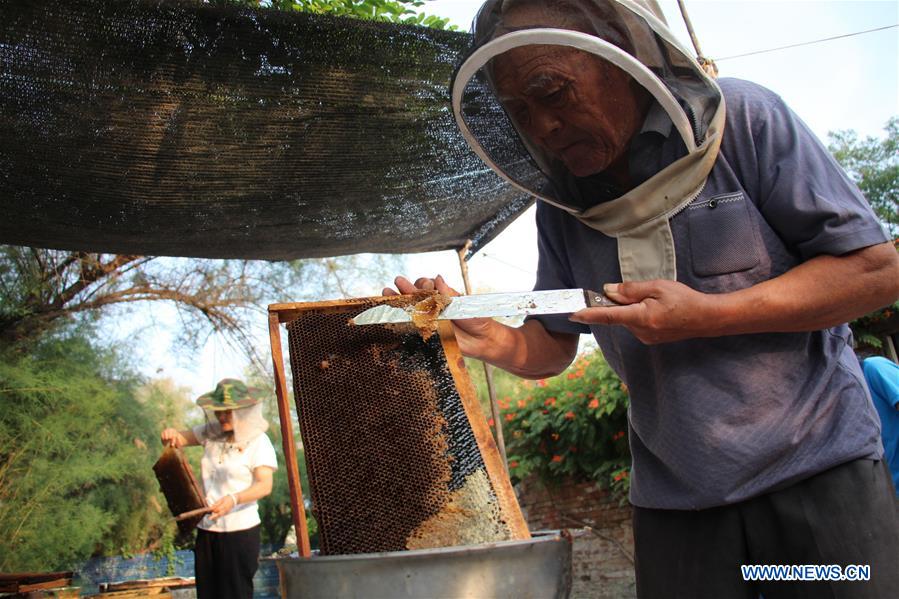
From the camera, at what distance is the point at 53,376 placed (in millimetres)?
6906

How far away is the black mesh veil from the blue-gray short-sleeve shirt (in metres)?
0.12

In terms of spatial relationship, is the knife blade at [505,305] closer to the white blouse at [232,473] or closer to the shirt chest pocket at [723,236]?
the shirt chest pocket at [723,236]

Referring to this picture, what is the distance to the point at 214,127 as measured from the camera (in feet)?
9.91

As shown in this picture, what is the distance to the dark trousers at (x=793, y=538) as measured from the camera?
146cm

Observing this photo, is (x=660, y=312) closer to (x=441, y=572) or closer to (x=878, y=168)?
(x=441, y=572)

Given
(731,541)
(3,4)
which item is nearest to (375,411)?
(731,541)

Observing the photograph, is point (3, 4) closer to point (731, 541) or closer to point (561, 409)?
point (731, 541)

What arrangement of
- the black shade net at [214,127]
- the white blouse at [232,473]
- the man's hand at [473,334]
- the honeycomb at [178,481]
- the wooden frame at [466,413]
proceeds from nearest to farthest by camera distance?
the wooden frame at [466,413], the man's hand at [473,334], the black shade net at [214,127], the white blouse at [232,473], the honeycomb at [178,481]

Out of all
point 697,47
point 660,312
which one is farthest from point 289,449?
point 697,47

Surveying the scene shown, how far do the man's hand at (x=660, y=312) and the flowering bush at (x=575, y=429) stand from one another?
5.38 metres

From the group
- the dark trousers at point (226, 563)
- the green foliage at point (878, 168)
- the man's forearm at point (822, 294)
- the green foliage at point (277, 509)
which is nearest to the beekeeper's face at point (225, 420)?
the dark trousers at point (226, 563)

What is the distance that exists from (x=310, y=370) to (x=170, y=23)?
1.58 meters

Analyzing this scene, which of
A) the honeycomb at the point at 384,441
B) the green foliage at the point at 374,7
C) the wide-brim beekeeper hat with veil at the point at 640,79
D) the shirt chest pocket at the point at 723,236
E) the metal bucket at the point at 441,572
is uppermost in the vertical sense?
the green foliage at the point at 374,7

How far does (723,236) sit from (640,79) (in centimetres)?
40
